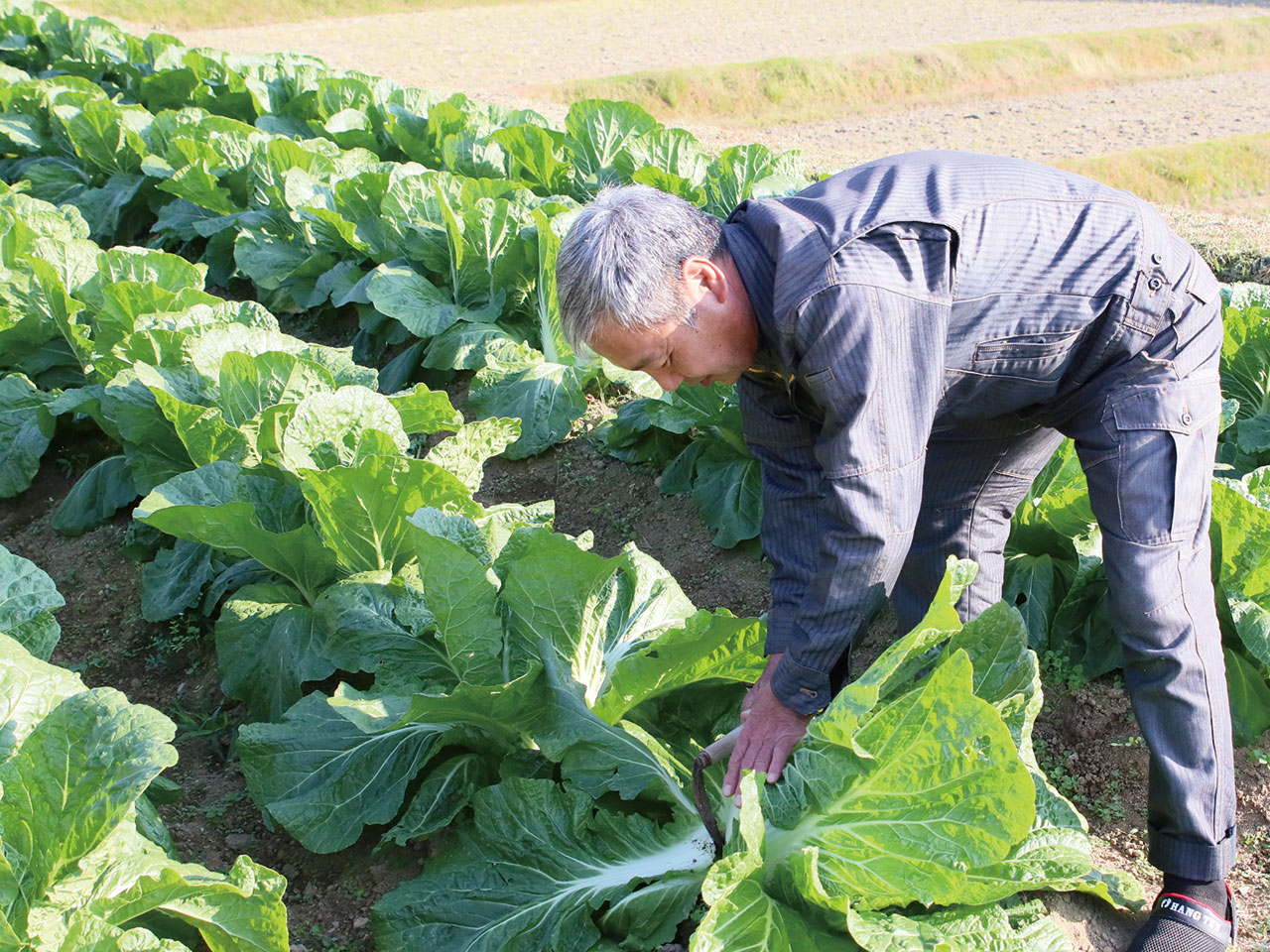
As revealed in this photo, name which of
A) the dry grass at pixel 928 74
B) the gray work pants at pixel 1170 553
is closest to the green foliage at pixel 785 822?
the gray work pants at pixel 1170 553

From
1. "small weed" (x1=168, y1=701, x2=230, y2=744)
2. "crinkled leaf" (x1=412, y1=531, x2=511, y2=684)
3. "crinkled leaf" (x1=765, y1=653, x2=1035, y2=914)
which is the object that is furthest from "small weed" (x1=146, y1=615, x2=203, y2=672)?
"crinkled leaf" (x1=765, y1=653, x2=1035, y2=914)

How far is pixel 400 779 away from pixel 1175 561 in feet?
6.31

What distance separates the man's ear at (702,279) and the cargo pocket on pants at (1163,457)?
34.5 inches

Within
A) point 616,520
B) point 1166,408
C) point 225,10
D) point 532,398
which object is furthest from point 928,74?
point 1166,408

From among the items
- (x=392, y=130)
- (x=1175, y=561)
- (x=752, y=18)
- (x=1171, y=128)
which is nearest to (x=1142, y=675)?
(x=1175, y=561)

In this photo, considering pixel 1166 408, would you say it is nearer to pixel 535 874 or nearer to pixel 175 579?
pixel 535 874

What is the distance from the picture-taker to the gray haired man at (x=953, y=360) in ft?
6.91

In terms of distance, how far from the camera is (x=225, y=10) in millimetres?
24031

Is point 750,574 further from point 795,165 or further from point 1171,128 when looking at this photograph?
point 1171,128

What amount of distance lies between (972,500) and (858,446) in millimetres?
907

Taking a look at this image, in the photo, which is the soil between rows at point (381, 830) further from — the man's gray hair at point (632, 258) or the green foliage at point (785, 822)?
the man's gray hair at point (632, 258)

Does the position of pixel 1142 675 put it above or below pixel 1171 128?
above

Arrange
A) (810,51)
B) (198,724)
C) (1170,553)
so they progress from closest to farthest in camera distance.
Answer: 1. (1170,553)
2. (198,724)
3. (810,51)

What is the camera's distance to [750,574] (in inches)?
163
